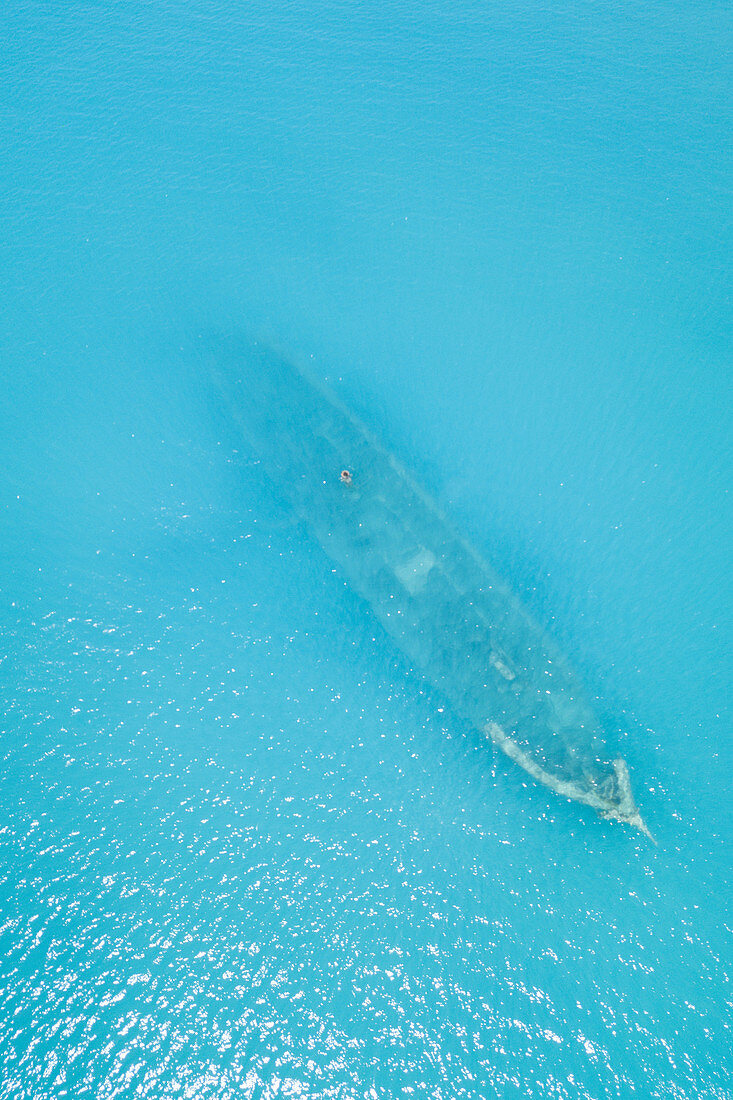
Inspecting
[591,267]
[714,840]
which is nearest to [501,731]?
[714,840]

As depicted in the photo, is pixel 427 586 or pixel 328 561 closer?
pixel 427 586

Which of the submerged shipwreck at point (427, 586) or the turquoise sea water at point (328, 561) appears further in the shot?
the submerged shipwreck at point (427, 586)

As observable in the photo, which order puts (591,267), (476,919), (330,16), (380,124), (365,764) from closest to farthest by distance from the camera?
(476,919) → (365,764) → (591,267) → (380,124) → (330,16)

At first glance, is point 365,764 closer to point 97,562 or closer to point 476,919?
point 476,919

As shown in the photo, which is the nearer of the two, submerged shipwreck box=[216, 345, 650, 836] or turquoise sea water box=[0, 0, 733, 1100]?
turquoise sea water box=[0, 0, 733, 1100]
